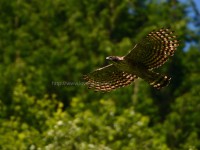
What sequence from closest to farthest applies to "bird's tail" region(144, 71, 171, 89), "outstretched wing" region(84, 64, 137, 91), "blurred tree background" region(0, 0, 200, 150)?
"bird's tail" region(144, 71, 171, 89)
"outstretched wing" region(84, 64, 137, 91)
"blurred tree background" region(0, 0, 200, 150)

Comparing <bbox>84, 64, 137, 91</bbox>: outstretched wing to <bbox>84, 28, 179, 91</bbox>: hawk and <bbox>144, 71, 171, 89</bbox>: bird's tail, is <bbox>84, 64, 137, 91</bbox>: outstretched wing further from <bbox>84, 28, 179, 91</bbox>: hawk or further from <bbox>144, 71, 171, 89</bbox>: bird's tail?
<bbox>144, 71, 171, 89</bbox>: bird's tail

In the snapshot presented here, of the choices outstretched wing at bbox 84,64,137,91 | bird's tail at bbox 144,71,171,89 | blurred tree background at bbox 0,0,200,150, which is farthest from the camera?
blurred tree background at bbox 0,0,200,150

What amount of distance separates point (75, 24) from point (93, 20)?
3.25 ft

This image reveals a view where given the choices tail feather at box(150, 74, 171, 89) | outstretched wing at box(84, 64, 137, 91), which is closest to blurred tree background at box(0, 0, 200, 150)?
outstretched wing at box(84, 64, 137, 91)

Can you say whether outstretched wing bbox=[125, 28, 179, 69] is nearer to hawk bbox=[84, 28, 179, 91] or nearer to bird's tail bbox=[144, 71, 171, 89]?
hawk bbox=[84, 28, 179, 91]

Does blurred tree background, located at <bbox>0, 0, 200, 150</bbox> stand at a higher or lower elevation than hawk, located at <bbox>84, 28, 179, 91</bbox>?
higher

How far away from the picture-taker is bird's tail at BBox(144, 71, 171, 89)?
1385cm

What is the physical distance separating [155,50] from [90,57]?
37.2 metres

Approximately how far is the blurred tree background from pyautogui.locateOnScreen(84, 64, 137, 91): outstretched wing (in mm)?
20757

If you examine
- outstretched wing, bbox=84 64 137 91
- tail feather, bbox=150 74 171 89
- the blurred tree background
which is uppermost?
the blurred tree background

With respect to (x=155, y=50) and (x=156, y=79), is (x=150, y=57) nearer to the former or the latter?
(x=155, y=50)

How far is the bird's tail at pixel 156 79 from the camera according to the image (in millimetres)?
13852

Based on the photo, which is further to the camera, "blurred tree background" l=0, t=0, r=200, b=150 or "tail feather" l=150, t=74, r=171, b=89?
"blurred tree background" l=0, t=0, r=200, b=150

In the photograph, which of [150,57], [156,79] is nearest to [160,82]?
[156,79]
